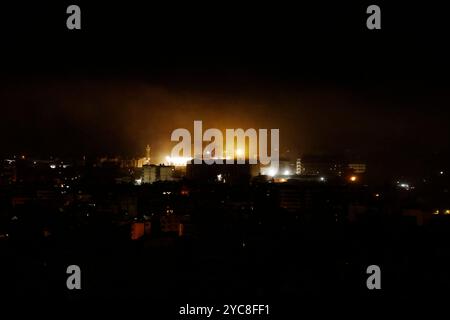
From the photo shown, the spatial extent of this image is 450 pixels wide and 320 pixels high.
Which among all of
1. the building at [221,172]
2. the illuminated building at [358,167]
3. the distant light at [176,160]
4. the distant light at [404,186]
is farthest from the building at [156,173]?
the distant light at [404,186]

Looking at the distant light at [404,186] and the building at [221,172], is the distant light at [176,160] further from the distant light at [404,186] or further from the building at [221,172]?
the distant light at [404,186]

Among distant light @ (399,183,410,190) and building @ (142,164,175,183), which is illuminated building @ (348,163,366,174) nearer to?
distant light @ (399,183,410,190)

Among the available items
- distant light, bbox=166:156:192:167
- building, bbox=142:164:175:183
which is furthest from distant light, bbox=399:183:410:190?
distant light, bbox=166:156:192:167

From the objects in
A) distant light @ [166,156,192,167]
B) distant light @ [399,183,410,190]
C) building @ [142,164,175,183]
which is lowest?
distant light @ [399,183,410,190]

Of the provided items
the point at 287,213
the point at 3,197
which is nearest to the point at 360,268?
the point at 287,213

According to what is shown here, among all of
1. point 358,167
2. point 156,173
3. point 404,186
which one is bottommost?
point 404,186

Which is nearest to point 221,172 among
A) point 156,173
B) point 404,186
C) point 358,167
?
point 156,173

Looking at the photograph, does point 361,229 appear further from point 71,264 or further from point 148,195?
point 148,195

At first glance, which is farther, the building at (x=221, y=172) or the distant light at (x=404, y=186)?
the building at (x=221, y=172)

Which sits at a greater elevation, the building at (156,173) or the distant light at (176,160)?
the distant light at (176,160)

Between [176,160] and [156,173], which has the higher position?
[176,160]

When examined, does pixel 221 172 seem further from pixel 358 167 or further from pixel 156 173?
pixel 358 167
